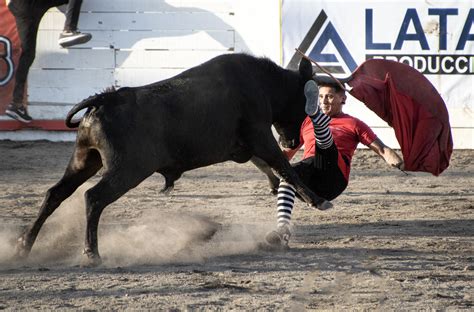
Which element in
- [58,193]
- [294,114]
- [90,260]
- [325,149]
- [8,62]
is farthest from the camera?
[8,62]

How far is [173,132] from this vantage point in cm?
686

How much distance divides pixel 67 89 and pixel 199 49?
5.70ft

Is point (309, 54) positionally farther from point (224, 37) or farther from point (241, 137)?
point (241, 137)

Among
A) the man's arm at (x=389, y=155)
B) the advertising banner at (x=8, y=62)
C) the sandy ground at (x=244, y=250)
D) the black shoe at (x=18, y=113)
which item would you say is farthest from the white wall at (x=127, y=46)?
the man's arm at (x=389, y=155)

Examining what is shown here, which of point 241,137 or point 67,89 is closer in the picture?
point 241,137

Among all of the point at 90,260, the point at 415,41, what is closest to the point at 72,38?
the point at 415,41

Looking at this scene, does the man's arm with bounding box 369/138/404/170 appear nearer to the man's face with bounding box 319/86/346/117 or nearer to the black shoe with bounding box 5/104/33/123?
the man's face with bounding box 319/86/346/117

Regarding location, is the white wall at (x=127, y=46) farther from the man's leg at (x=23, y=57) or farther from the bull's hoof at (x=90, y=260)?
the bull's hoof at (x=90, y=260)

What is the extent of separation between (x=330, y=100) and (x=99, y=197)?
6.75 ft

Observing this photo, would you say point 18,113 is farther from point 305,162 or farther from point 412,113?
point 412,113

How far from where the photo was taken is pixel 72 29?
12.6 m

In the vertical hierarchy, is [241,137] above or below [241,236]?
above

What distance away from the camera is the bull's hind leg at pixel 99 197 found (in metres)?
6.55

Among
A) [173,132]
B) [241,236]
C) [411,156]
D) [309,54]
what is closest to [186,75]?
[173,132]
